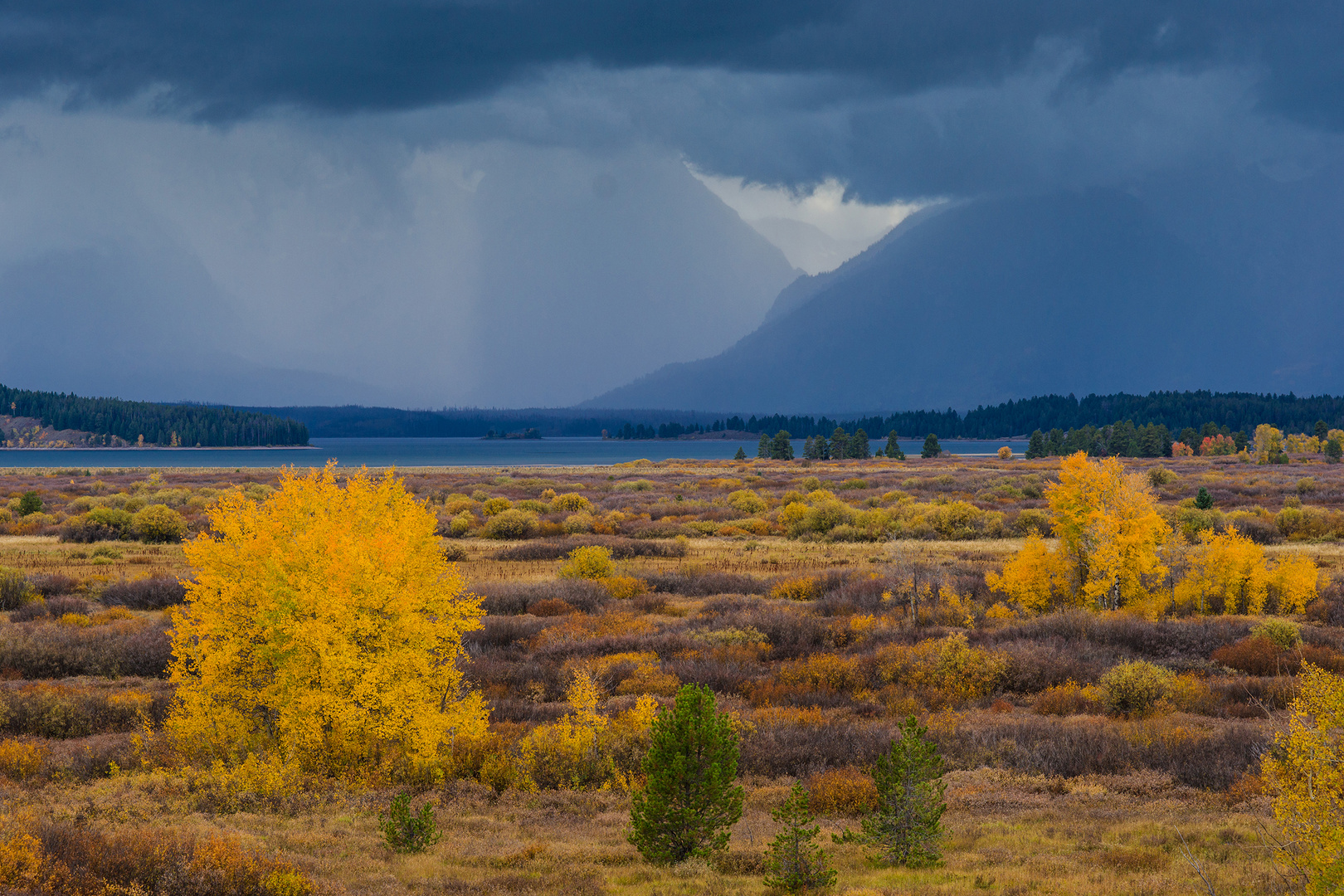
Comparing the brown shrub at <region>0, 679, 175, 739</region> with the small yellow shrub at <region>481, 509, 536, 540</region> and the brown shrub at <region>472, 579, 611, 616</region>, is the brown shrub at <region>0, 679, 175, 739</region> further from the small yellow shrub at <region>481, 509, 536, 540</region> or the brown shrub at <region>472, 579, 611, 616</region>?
the small yellow shrub at <region>481, 509, 536, 540</region>

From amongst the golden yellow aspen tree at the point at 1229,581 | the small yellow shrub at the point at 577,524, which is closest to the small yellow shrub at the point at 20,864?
the golden yellow aspen tree at the point at 1229,581

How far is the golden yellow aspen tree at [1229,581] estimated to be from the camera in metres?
25.6

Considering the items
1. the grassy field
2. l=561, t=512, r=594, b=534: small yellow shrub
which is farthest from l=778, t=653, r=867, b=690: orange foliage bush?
l=561, t=512, r=594, b=534: small yellow shrub

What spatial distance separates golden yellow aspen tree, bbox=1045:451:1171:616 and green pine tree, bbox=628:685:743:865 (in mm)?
17718

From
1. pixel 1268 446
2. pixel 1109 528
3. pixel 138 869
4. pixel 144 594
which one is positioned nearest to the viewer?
pixel 138 869

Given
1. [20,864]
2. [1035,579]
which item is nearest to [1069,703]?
[1035,579]

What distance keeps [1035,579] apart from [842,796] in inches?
621

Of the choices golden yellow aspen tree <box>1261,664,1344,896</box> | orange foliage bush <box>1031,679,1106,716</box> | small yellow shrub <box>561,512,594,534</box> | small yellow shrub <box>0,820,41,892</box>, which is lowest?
orange foliage bush <box>1031,679,1106,716</box>

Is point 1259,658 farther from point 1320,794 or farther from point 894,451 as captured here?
point 894,451

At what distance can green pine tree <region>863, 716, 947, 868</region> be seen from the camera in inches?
398

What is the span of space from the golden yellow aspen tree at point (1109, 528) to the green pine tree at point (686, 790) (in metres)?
17.7

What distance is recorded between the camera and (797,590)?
96.6 feet

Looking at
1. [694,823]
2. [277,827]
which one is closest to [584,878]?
[694,823]

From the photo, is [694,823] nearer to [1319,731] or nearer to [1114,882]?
[1114,882]
